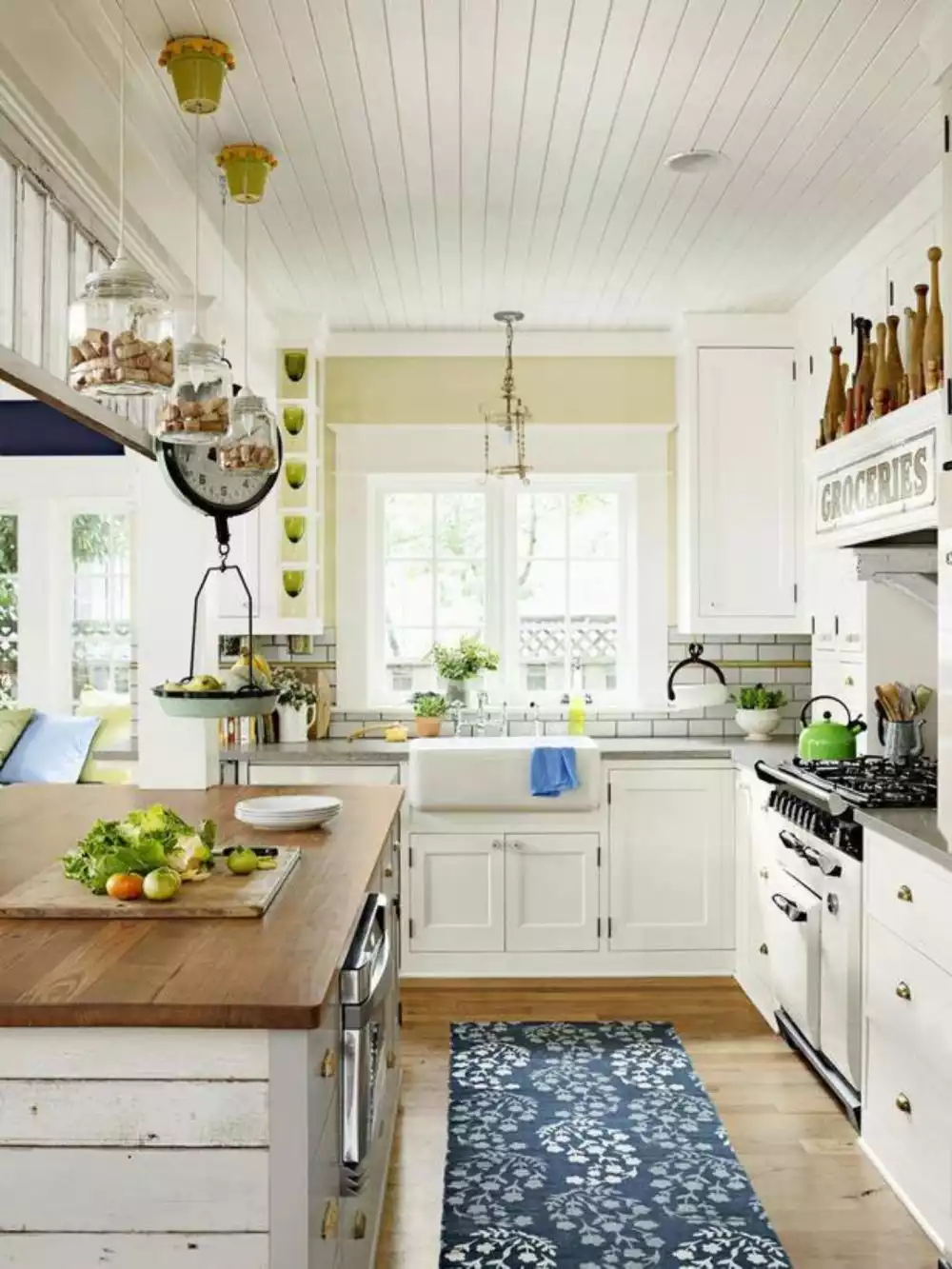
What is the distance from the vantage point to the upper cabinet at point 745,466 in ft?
16.4

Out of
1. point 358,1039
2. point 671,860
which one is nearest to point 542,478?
point 671,860

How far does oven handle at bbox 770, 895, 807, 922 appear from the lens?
363cm

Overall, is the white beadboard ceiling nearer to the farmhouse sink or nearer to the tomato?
the tomato

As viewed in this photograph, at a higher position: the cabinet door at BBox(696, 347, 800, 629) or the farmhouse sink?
the cabinet door at BBox(696, 347, 800, 629)

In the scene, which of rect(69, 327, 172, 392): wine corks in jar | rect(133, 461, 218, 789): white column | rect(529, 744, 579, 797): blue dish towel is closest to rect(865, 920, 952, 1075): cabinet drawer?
rect(529, 744, 579, 797): blue dish towel

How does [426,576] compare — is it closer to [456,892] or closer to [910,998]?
[456,892]

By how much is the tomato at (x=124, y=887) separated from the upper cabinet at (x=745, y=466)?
326 cm

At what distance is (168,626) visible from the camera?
4.10 metres

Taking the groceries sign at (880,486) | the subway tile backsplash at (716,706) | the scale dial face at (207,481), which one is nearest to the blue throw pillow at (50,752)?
the subway tile backsplash at (716,706)

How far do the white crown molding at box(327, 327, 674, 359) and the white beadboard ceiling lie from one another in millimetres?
690

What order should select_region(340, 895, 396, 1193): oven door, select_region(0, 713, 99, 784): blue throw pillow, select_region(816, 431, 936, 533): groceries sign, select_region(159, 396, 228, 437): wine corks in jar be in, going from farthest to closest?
1. select_region(0, 713, 99, 784): blue throw pillow
2. select_region(816, 431, 936, 533): groceries sign
3. select_region(159, 396, 228, 437): wine corks in jar
4. select_region(340, 895, 396, 1193): oven door

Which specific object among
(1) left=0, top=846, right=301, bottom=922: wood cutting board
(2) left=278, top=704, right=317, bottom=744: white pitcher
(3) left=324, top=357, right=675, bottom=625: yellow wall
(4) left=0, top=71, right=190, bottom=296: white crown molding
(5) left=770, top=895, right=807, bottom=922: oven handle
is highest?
(3) left=324, top=357, right=675, bottom=625: yellow wall

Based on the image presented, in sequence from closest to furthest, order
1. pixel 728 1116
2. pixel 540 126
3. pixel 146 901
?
pixel 146 901, pixel 540 126, pixel 728 1116

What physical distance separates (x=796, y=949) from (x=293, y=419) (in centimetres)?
301
